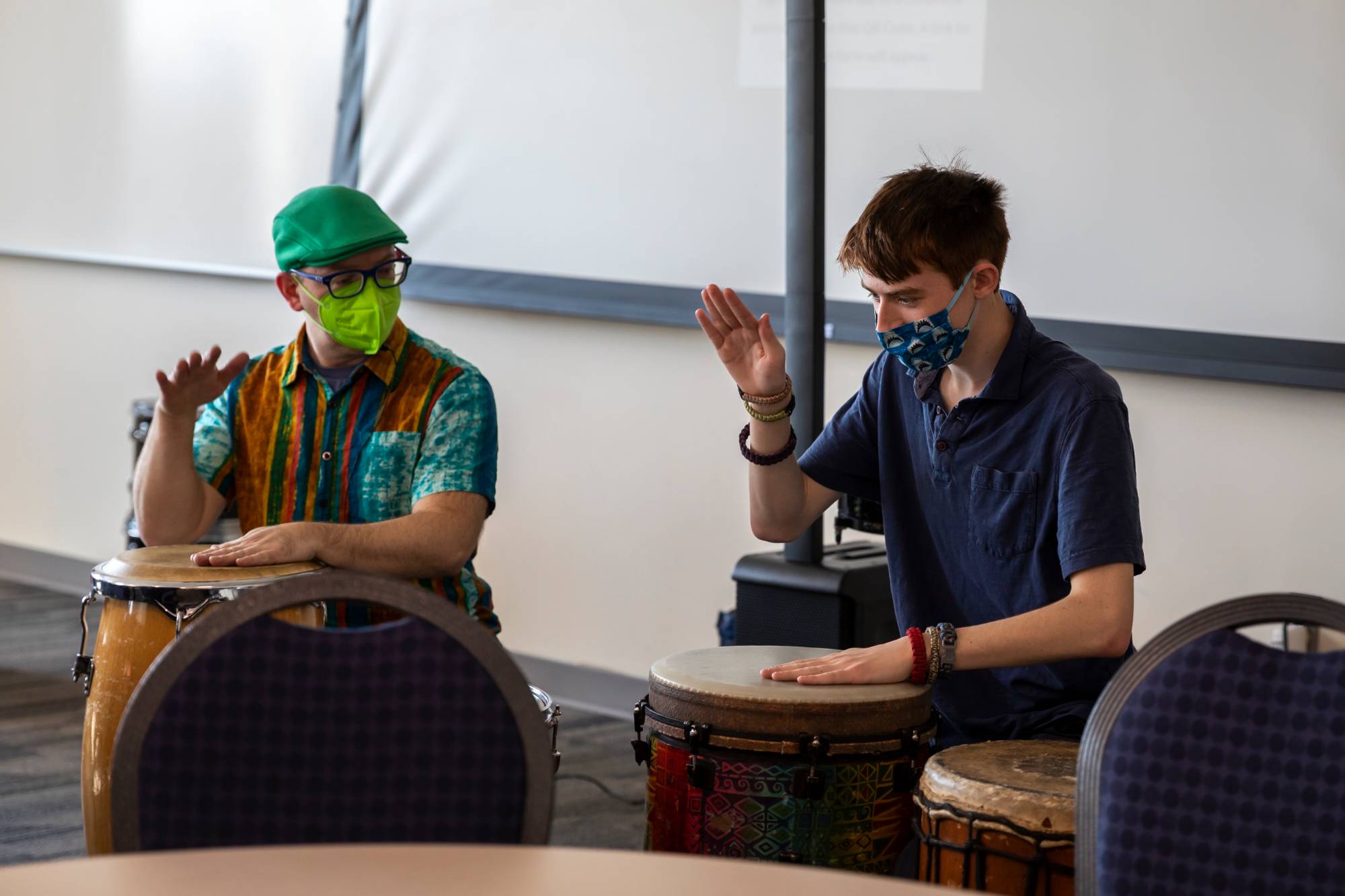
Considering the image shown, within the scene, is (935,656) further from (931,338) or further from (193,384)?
(193,384)

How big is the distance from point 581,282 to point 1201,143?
1634 mm

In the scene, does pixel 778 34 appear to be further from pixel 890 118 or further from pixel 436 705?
pixel 436 705

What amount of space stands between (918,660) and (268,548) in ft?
3.21

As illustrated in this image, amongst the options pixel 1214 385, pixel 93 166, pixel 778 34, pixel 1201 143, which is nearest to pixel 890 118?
pixel 778 34

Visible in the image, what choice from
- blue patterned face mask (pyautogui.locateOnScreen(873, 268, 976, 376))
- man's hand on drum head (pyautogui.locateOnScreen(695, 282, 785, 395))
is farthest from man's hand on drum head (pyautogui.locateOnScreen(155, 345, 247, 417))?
blue patterned face mask (pyautogui.locateOnScreen(873, 268, 976, 376))

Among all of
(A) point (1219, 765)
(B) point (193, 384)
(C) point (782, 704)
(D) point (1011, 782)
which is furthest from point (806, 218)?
(A) point (1219, 765)

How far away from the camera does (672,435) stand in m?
3.92

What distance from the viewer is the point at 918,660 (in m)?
1.90

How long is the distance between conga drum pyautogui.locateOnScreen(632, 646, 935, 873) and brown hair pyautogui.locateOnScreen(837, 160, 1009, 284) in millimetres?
553

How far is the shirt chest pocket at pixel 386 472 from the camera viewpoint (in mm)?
2498

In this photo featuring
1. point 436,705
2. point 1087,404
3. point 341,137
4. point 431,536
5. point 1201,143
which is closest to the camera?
point 436,705

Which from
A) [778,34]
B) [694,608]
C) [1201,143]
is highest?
[778,34]

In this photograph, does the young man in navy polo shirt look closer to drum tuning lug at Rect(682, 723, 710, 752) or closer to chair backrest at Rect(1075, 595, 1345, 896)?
drum tuning lug at Rect(682, 723, 710, 752)

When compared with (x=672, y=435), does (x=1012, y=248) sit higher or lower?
higher
